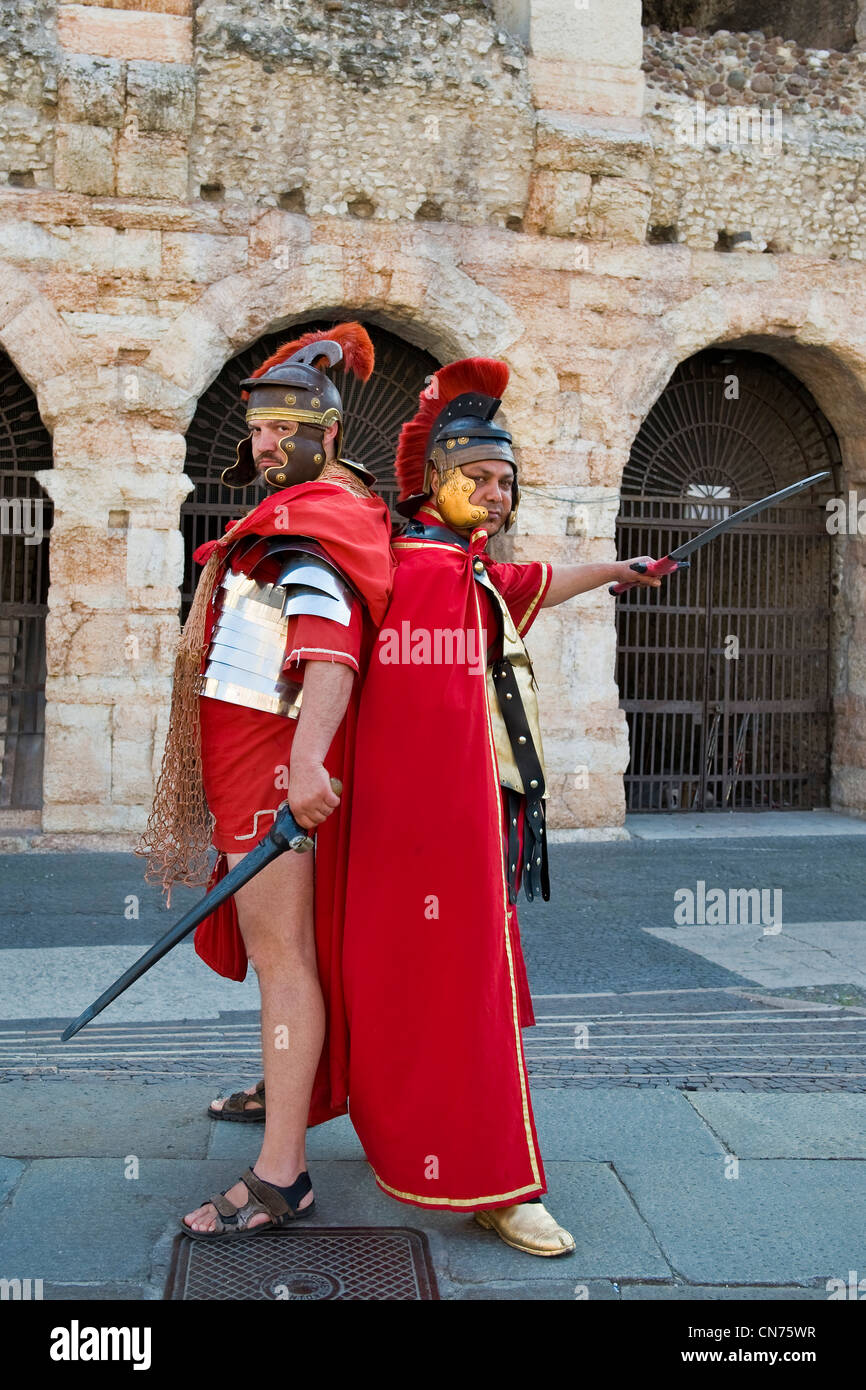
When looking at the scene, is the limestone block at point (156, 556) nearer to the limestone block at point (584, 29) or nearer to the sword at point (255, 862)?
the limestone block at point (584, 29)

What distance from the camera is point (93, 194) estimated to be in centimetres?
798

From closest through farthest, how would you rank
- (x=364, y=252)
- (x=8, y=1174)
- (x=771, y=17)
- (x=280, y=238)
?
(x=8, y=1174), (x=280, y=238), (x=364, y=252), (x=771, y=17)

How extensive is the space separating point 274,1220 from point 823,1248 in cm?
120

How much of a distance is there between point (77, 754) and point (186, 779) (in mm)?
5038

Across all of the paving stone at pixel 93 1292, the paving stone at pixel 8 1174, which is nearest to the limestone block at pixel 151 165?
the paving stone at pixel 8 1174

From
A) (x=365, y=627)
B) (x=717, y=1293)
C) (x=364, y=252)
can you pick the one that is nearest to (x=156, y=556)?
(x=364, y=252)

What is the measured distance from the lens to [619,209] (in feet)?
29.1

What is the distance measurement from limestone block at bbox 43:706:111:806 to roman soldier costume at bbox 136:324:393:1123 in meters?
4.90

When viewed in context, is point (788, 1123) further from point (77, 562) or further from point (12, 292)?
point (12, 292)

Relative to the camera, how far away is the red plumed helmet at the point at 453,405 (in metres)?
3.25

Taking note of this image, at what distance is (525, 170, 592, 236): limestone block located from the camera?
8.71 meters

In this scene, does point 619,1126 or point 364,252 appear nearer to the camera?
point 619,1126

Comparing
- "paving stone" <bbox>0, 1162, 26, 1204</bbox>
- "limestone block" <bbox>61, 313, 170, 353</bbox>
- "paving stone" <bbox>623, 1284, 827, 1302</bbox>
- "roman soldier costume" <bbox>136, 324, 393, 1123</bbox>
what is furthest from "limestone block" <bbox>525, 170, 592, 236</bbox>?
"paving stone" <bbox>623, 1284, 827, 1302</bbox>

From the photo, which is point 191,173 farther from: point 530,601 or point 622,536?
→ point 530,601
